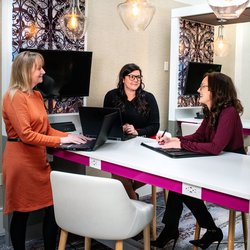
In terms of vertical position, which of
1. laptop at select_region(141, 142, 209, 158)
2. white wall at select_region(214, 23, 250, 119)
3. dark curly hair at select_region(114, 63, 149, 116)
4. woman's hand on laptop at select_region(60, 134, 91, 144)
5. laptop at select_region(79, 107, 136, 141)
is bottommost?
laptop at select_region(141, 142, 209, 158)

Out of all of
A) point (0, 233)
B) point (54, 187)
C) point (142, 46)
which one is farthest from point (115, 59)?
point (54, 187)

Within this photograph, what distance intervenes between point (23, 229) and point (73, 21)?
162cm

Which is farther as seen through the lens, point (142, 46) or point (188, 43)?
point (188, 43)

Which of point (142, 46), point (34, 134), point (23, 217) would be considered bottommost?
point (23, 217)

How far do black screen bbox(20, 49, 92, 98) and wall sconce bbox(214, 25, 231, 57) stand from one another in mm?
2301

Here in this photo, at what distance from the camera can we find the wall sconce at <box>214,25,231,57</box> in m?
4.95

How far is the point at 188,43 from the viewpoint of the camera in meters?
4.50

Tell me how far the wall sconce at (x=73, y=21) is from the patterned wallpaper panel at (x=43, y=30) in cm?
17

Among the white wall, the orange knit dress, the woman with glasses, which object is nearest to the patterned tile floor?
the woman with glasses

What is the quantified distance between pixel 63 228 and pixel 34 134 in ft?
2.06

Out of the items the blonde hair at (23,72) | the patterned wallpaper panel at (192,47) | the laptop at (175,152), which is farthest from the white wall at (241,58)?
the blonde hair at (23,72)

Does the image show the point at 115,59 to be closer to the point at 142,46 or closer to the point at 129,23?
the point at 142,46

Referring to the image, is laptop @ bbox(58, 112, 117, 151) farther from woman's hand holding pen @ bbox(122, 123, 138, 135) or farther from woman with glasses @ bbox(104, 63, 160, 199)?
woman with glasses @ bbox(104, 63, 160, 199)

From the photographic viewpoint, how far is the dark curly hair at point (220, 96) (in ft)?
7.74
